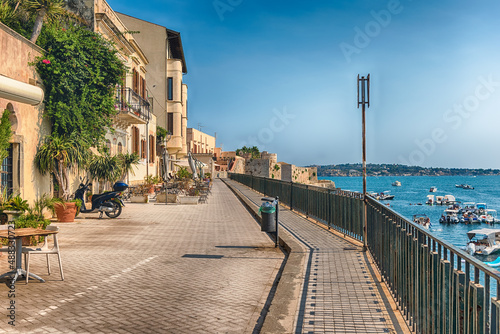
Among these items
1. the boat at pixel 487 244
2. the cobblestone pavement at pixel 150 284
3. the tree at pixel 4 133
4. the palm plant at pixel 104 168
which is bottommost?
the boat at pixel 487 244

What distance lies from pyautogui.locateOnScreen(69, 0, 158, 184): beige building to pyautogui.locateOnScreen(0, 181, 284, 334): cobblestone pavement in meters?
10.1

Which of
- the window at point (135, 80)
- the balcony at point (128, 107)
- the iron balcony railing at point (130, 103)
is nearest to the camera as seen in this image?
the iron balcony railing at point (130, 103)

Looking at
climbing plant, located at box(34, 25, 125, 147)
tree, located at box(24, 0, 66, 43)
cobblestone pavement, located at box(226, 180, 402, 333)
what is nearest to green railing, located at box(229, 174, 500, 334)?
cobblestone pavement, located at box(226, 180, 402, 333)

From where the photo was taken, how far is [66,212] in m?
13.7

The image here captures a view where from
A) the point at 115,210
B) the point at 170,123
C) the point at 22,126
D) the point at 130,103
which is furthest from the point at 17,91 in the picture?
the point at 170,123

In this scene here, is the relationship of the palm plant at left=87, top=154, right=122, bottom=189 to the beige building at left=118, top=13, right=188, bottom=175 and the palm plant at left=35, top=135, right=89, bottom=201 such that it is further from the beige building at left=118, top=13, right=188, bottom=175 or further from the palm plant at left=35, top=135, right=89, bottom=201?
the beige building at left=118, top=13, right=188, bottom=175

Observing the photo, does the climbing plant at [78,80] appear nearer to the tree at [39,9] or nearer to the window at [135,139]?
the tree at [39,9]

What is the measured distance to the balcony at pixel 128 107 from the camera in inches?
872

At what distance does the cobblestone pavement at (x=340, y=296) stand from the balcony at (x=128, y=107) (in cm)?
1501

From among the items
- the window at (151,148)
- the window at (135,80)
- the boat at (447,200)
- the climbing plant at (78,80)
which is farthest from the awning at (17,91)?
the boat at (447,200)

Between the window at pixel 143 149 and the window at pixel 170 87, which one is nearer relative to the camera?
the window at pixel 143 149

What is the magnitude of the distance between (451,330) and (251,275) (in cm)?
435

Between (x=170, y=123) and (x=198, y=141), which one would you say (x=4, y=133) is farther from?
(x=198, y=141)

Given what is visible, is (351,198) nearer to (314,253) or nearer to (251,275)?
(314,253)
